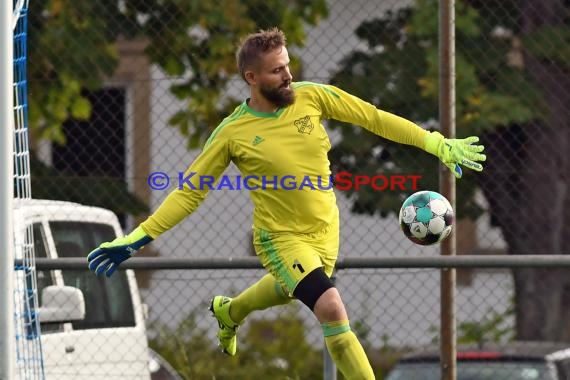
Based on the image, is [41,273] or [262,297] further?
[41,273]

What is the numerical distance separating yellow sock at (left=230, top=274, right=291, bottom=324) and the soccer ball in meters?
0.75

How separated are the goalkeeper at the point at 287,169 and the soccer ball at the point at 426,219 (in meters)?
0.35

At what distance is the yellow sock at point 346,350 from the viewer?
6.44 m

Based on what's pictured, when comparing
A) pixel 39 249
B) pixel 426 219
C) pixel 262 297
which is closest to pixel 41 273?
pixel 39 249

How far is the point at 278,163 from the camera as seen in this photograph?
21.2ft

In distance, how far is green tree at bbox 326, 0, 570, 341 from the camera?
31.0 feet

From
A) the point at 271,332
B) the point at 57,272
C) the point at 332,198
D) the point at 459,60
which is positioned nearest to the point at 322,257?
the point at 332,198

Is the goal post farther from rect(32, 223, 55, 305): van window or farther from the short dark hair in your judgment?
rect(32, 223, 55, 305): van window

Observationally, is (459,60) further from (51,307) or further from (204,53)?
(51,307)

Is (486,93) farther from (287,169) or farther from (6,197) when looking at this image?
(6,197)

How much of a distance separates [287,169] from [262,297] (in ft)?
2.98

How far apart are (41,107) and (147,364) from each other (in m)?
2.82

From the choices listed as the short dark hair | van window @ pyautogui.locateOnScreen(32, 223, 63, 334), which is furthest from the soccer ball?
van window @ pyautogui.locateOnScreen(32, 223, 63, 334)

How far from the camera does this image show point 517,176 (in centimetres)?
1026
